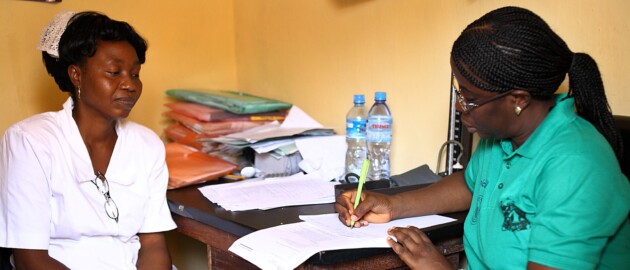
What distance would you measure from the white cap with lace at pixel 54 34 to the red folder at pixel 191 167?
0.52m

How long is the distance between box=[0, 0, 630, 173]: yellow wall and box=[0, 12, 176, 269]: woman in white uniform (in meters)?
0.57

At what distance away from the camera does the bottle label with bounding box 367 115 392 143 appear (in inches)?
74.3

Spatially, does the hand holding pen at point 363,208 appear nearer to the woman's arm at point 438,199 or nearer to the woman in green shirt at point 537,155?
the woman's arm at point 438,199

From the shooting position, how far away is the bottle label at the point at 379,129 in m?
1.89

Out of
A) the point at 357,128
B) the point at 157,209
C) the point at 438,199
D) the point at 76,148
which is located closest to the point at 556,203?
the point at 438,199

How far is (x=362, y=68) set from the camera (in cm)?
208

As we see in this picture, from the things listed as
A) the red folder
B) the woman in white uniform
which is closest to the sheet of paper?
the red folder

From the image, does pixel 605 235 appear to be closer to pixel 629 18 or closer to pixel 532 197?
pixel 532 197

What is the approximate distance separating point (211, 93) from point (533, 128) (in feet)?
5.29

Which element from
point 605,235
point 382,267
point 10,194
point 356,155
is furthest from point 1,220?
point 605,235

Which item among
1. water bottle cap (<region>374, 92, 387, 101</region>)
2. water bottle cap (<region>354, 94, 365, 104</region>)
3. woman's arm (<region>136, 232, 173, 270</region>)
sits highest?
water bottle cap (<region>374, 92, 387, 101</region>)

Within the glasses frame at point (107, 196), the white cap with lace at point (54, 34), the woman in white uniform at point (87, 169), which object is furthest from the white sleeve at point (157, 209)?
the white cap with lace at point (54, 34)

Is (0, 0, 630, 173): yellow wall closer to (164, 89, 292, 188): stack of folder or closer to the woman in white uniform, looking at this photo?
(164, 89, 292, 188): stack of folder

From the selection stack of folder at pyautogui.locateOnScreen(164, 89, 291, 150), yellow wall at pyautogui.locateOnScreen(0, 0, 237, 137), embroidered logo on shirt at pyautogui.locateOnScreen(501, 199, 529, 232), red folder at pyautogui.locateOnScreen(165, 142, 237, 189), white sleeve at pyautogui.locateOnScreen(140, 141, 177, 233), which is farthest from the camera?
stack of folder at pyautogui.locateOnScreen(164, 89, 291, 150)
